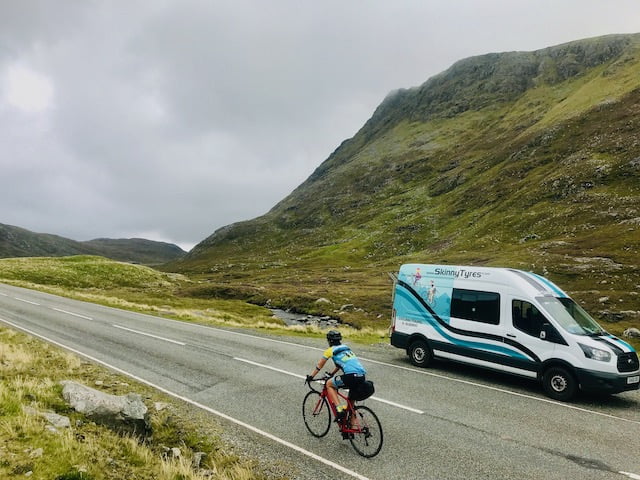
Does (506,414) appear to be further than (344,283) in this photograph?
No

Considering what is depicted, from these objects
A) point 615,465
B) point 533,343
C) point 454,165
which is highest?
point 454,165

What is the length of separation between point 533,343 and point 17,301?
42.3m

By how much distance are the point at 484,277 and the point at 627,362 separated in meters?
5.17

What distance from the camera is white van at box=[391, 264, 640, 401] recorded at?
13.0 m

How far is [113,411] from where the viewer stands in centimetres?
985

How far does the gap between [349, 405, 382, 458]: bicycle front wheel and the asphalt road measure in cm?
22

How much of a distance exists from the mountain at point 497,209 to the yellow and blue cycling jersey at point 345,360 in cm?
3462

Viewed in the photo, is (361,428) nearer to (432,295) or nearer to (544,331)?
(544,331)

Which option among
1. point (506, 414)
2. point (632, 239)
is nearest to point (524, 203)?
point (632, 239)

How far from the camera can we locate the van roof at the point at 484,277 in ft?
49.8

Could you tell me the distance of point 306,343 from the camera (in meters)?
22.0

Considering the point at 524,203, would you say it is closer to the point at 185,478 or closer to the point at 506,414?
the point at 506,414

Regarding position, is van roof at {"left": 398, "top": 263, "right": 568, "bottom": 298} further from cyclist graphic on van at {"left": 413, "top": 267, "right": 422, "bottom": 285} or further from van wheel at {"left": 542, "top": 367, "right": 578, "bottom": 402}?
van wheel at {"left": 542, "top": 367, "right": 578, "bottom": 402}

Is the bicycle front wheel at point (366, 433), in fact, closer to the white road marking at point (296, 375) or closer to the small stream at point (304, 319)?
the white road marking at point (296, 375)
